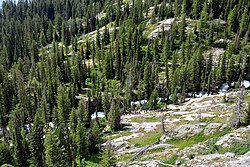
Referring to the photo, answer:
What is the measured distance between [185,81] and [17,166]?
79.5m

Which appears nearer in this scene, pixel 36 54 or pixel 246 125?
pixel 246 125

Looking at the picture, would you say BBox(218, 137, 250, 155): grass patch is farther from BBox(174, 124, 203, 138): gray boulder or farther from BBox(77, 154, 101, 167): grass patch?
BBox(77, 154, 101, 167): grass patch

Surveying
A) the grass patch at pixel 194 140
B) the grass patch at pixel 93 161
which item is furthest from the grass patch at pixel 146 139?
the grass patch at pixel 93 161

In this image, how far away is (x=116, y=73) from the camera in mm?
141750

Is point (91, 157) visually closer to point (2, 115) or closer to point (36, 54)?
point (2, 115)

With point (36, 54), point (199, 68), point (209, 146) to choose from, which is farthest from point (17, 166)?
point (36, 54)

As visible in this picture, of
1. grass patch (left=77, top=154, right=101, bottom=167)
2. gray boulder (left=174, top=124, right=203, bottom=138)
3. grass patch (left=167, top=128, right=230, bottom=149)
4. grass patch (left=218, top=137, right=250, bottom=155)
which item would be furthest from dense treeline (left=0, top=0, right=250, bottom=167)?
grass patch (left=218, top=137, right=250, bottom=155)

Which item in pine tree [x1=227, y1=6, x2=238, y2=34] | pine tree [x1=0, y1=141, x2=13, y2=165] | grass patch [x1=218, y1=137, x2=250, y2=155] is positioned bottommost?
pine tree [x1=0, y1=141, x2=13, y2=165]

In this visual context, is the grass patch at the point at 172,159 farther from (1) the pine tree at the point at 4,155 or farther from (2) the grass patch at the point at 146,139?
(1) the pine tree at the point at 4,155

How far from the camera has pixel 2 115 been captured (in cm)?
10869

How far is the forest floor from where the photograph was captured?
131ft

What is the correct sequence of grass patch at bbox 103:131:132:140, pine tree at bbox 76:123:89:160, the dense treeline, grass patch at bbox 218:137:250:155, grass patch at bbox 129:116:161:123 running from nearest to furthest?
grass patch at bbox 218:137:250:155, pine tree at bbox 76:123:89:160, grass patch at bbox 103:131:132:140, grass patch at bbox 129:116:161:123, the dense treeline

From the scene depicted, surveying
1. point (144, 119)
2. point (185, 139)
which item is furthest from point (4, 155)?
point (185, 139)

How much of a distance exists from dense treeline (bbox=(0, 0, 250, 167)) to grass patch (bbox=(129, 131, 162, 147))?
42.8 ft
